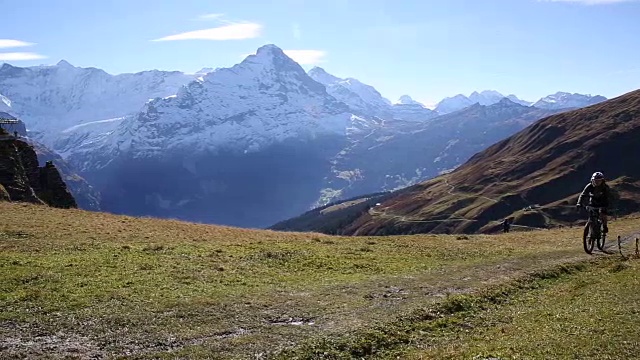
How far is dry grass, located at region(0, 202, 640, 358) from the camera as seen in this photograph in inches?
698

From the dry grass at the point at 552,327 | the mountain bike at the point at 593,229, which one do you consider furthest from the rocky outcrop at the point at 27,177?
the dry grass at the point at 552,327

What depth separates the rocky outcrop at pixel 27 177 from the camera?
6750 cm

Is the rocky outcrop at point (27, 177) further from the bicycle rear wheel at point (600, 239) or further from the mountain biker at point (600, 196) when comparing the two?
the bicycle rear wheel at point (600, 239)

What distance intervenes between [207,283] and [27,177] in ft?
191

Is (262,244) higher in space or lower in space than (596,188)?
lower

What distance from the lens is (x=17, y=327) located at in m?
18.5

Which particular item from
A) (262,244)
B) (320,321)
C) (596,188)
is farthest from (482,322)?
(262,244)

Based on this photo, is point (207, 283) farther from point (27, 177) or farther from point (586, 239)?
point (27, 177)

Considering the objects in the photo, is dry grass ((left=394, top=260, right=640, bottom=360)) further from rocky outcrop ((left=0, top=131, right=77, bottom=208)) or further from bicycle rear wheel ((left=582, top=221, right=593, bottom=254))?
rocky outcrop ((left=0, top=131, right=77, bottom=208))

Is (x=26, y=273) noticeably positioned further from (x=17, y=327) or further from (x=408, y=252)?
(x=408, y=252)

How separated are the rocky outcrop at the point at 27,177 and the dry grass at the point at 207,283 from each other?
81.8ft

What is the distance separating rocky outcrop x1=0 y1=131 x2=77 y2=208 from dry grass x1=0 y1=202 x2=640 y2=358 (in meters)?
24.9

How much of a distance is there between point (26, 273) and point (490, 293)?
2088cm

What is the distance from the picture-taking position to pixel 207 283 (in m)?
25.8
